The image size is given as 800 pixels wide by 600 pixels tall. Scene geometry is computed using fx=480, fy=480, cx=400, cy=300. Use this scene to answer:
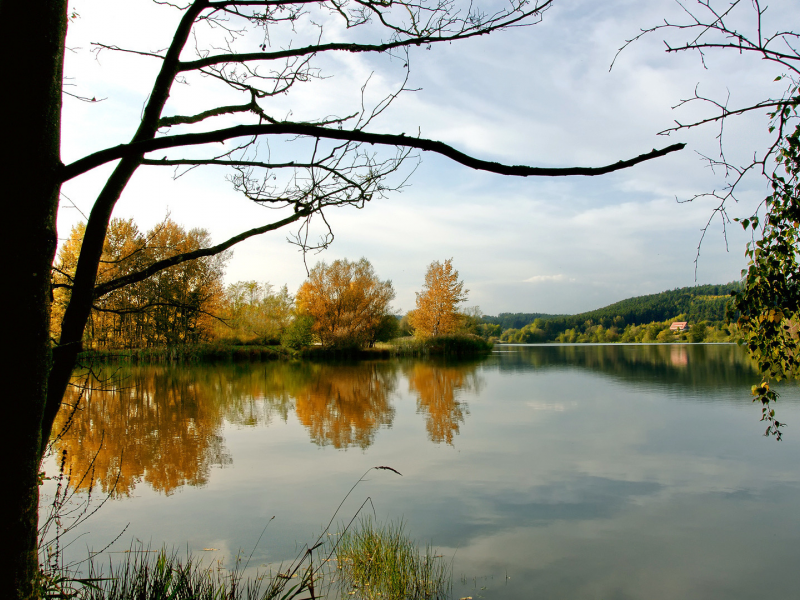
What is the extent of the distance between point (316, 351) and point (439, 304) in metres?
10.2

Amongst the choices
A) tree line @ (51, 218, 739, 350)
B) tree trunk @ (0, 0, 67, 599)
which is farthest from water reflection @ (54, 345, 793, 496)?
tree line @ (51, 218, 739, 350)

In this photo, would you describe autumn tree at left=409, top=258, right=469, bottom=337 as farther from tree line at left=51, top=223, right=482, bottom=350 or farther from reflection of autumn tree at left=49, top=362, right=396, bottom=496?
reflection of autumn tree at left=49, top=362, right=396, bottom=496

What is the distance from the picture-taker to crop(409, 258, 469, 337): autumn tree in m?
37.0

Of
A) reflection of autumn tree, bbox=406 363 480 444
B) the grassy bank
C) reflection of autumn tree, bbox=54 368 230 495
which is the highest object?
the grassy bank

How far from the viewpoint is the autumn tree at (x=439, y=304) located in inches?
1457

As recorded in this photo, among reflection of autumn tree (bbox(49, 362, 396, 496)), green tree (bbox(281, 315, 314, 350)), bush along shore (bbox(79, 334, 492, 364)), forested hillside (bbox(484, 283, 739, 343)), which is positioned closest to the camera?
reflection of autumn tree (bbox(49, 362, 396, 496))

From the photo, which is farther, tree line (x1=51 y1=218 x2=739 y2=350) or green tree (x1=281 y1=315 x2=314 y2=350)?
green tree (x1=281 y1=315 x2=314 y2=350)

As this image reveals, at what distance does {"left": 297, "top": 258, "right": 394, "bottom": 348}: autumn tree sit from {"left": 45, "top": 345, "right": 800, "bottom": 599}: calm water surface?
67.6 feet

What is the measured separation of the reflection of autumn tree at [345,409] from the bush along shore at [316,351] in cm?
832

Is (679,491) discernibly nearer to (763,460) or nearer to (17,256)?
(763,460)

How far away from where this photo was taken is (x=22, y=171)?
4.57 ft

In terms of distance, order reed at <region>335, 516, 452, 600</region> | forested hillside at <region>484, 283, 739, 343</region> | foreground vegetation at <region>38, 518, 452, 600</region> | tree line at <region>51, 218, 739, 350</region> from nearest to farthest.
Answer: foreground vegetation at <region>38, 518, 452, 600</region> → reed at <region>335, 516, 452, 600</region> → tree line at <region>51, 218, 739, 350</region> → forested hillside at <region>484, 283, 739, 343</region>

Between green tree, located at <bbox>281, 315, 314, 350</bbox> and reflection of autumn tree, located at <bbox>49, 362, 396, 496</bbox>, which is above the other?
green tree, located at <bbox>281, 315, 314, 350</bbox>

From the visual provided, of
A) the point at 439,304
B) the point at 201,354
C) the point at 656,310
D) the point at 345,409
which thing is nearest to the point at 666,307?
the point at 656,310
